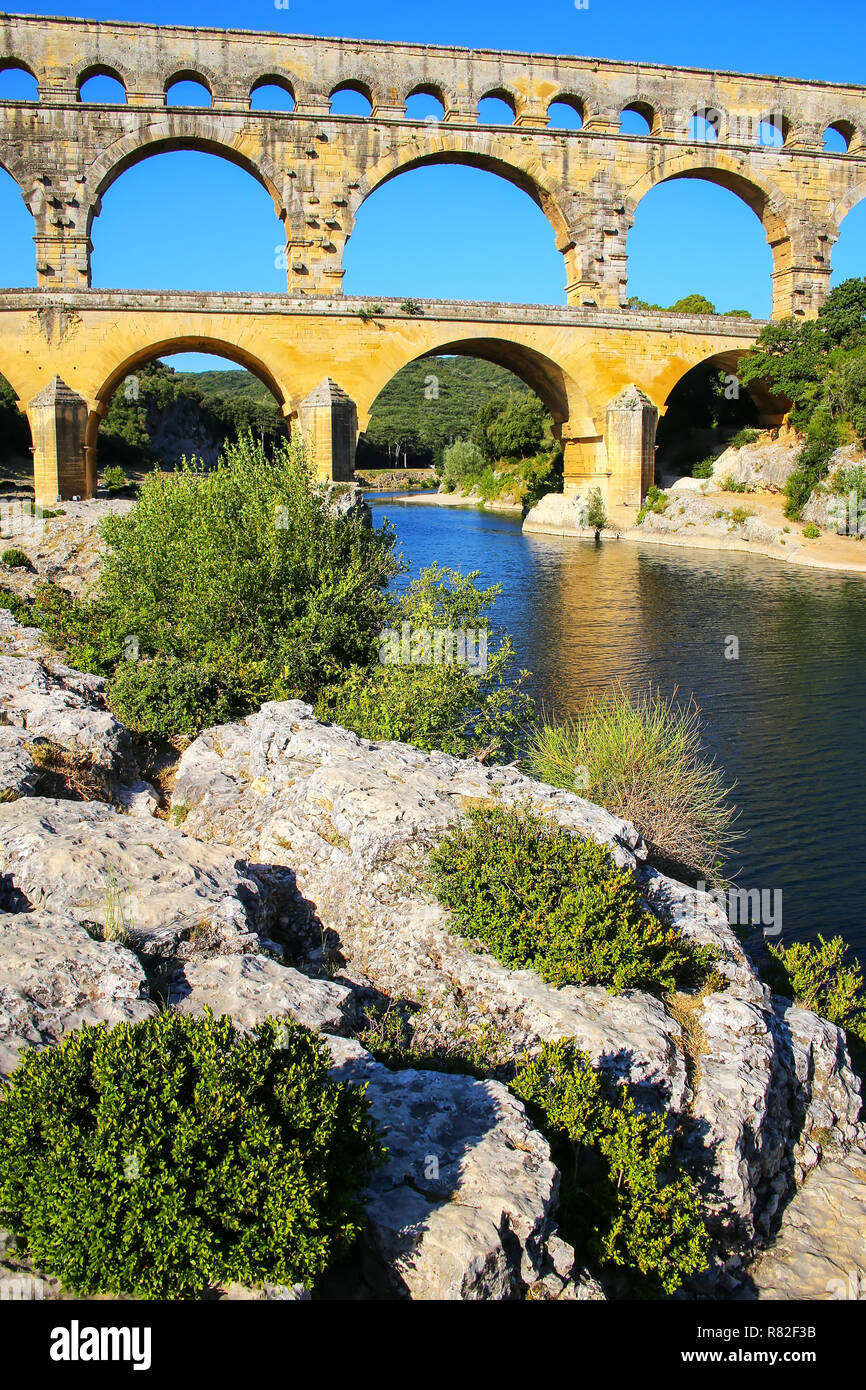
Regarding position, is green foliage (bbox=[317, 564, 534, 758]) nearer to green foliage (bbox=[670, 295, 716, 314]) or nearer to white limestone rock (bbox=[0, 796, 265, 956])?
Result: white limestone rock (bbox=[0, 796, 265, 956])

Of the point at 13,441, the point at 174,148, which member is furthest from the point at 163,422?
the point at 174,148

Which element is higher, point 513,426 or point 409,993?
point 513,426

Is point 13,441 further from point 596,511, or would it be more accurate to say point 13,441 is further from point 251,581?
point 251,581

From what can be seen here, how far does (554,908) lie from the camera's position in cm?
575

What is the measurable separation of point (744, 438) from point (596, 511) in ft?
Answer: 21.2

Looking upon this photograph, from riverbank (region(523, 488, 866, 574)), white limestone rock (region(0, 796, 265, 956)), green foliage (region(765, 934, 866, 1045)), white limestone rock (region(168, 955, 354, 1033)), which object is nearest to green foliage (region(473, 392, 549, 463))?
riverbank (region(523, 488, 866, 574))

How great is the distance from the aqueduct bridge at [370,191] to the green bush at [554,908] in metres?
24.1

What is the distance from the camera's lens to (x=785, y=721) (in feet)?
42.9

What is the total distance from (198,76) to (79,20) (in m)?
3.50

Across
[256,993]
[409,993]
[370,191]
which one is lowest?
[409,993]

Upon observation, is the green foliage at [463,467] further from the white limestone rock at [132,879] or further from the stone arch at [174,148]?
the white limestone rock at [132,879]

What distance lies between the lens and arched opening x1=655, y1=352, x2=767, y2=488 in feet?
117

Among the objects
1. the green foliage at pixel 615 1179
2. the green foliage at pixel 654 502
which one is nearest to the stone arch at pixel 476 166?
the green foliage at pixel 654 502

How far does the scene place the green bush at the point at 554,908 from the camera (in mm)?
5504
